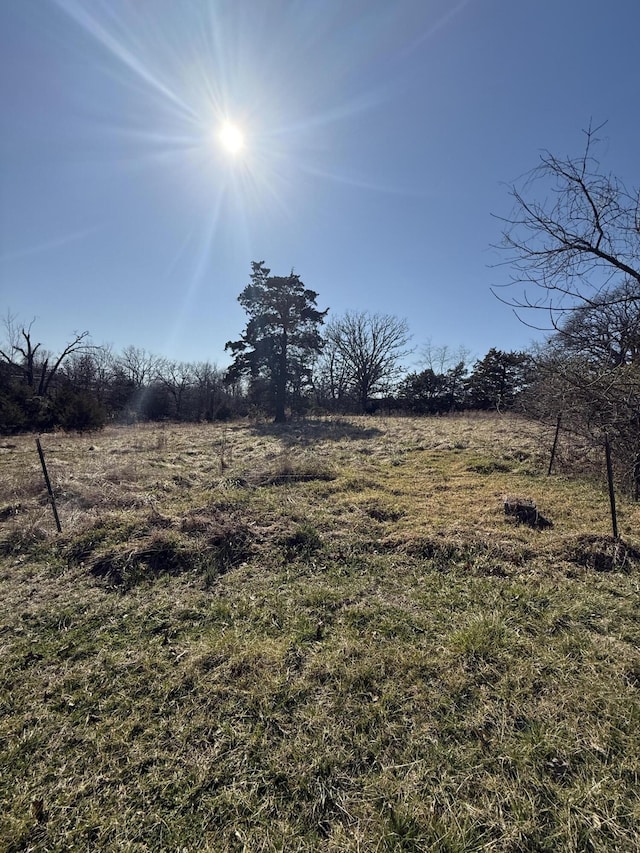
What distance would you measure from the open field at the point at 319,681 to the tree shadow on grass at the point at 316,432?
9019 millimetres

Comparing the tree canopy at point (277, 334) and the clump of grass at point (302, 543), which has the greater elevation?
the tree canopy at point (277, 334)

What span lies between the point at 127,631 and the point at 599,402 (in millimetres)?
4744

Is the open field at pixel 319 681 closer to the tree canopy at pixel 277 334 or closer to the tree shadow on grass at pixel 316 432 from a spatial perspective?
the tree shadow on grass at pixel 316 432

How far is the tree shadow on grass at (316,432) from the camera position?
14.8 metres

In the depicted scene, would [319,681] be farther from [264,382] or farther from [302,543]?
[264,382]

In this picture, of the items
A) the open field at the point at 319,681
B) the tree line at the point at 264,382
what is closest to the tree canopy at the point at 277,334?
the tree line at the point at 264,382

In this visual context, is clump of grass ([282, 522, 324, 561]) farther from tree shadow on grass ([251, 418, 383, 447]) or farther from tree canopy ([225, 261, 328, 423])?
tree canopy ([225, 261, 328, 423])

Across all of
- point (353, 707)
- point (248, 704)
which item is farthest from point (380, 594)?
point (248, 704)

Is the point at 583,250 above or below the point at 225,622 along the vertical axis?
above

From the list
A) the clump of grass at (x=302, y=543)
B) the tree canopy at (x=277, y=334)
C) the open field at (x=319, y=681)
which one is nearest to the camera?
the open field at (x=319, y=681)

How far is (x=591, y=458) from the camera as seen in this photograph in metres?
7.74

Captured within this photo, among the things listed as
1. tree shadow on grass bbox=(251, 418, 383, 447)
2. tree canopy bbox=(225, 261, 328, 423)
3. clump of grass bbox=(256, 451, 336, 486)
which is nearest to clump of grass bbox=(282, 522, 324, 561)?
clump of grass bbox=(256, 451, 336, 486)

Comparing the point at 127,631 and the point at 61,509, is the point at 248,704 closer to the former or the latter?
the point at 127,631

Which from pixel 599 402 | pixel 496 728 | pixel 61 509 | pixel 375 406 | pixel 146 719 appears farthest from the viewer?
pixel 375 406
